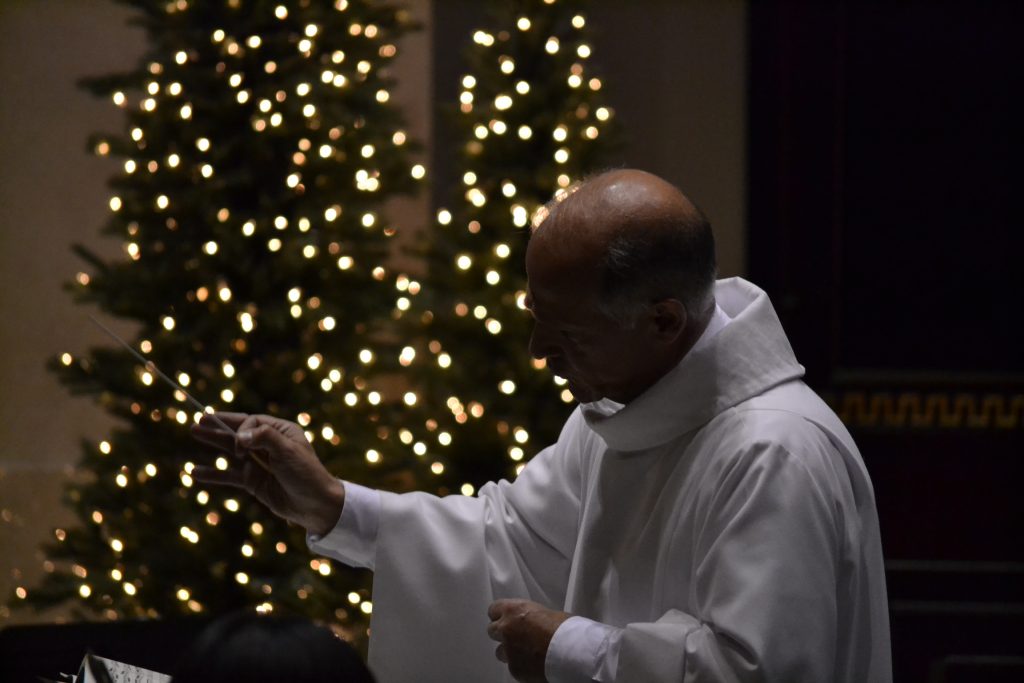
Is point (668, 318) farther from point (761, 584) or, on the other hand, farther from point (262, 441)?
point (262, 441)

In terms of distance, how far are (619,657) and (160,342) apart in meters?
2.95

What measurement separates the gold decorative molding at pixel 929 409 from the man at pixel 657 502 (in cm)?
348

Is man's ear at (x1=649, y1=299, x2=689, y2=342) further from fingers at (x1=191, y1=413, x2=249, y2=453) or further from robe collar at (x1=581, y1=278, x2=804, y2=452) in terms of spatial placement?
fingers at (x1=191, y1=413, x2=249, y2=453)

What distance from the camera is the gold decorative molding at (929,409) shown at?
558cm

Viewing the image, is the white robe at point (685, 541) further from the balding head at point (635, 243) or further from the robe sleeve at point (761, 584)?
the balding head at point (635, 243)

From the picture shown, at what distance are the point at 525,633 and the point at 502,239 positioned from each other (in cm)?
296

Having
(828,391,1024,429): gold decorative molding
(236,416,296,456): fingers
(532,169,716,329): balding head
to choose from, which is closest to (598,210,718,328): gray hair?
(532,169,716,329): balding head

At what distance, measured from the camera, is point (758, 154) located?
5.85 meters

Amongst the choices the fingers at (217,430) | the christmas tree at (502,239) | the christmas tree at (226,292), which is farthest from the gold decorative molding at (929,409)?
the fingers at (217,430)

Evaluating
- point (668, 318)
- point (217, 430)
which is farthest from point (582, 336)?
point (217, 430)

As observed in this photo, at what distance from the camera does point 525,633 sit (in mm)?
1997

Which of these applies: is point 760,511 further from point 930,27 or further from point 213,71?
point 930,27

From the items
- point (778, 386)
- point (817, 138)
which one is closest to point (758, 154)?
point (817, 138)

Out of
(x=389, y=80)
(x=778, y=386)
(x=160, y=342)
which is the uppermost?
(x=389, y=80)
